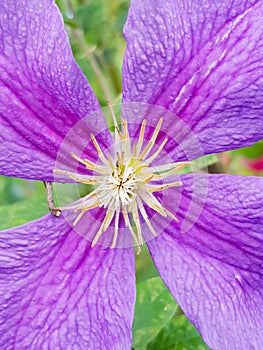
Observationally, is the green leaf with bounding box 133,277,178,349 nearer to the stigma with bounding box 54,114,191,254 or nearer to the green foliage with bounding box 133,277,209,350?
the green foliage with bounding box 133,277,209,350

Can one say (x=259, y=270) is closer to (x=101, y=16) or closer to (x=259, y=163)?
(x=101, y=16)

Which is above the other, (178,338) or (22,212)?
(22,212)

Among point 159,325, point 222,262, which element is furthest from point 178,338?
point 222,262

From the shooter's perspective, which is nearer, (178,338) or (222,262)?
(222,262)

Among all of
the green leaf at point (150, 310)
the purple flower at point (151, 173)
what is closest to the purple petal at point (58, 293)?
the purple flower at point (151, 173)

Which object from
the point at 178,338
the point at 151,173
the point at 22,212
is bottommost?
the point at 178,338

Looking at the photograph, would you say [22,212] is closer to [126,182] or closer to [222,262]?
[126,182]

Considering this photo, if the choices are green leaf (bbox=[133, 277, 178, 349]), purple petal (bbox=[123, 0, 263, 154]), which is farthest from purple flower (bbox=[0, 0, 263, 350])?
green leaf (bbox=[133, 277, 178, 349])

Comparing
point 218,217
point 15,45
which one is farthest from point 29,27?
point 218,217
